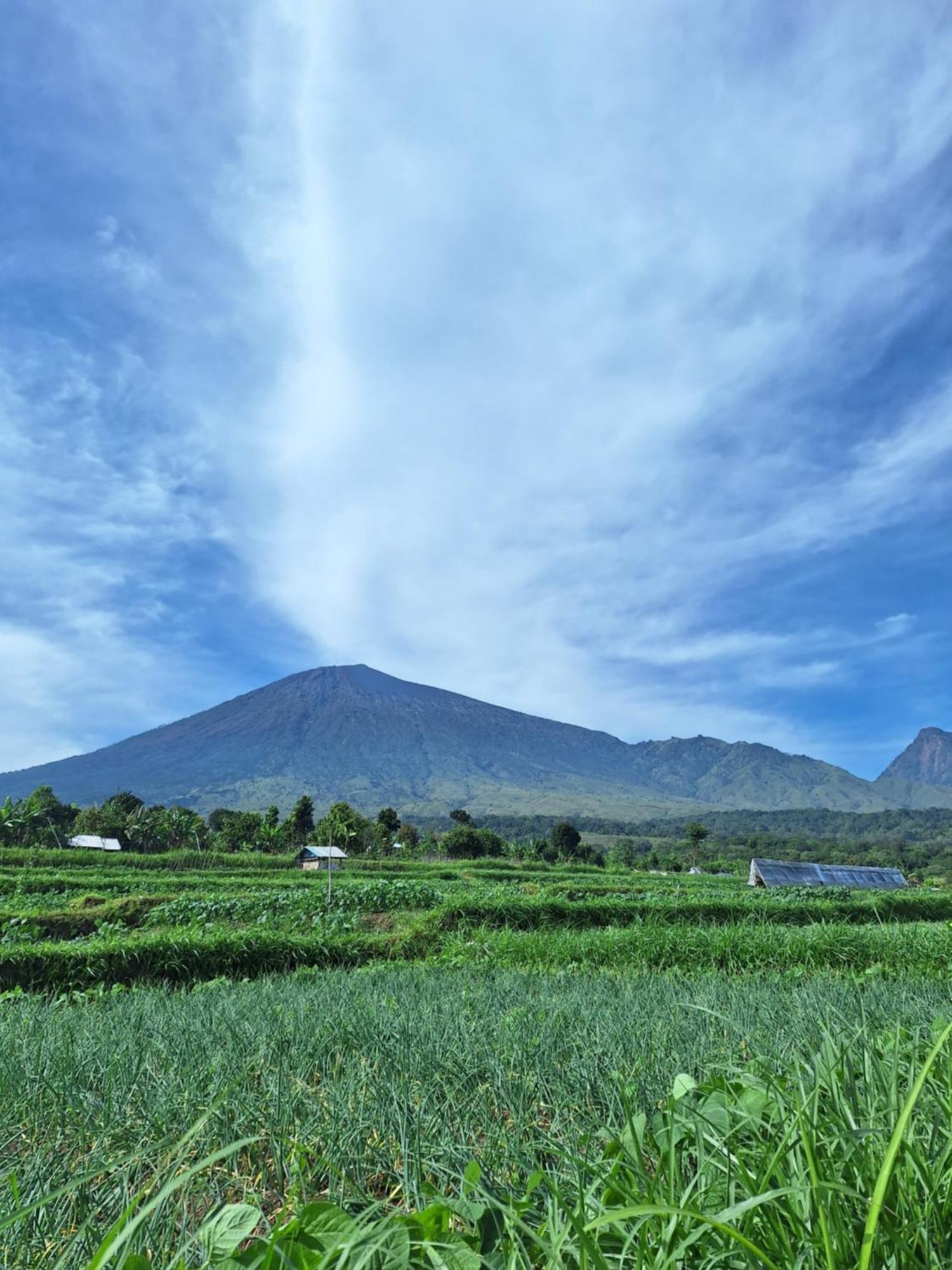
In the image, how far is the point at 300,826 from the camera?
231 feet

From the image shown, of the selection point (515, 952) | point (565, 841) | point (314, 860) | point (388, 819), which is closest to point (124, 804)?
point (388, 819)

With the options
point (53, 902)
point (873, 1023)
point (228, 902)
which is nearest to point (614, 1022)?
point (873, 1023)

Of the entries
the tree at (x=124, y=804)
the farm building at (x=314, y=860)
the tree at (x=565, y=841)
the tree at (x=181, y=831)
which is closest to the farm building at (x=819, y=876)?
the farm building at (x=314, y=860)

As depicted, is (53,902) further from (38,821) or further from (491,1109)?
(38,821)

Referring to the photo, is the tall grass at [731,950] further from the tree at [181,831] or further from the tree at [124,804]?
the tree at [124,804]

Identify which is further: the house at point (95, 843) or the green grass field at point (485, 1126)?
the house at point (95, 843)

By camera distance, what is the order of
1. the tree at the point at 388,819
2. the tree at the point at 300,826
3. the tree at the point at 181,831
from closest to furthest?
the tree at the point at 181,831
the tree at the point at 300,826
the tree at the point at 388,819

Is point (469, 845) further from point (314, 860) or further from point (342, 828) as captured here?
point (314, 860)

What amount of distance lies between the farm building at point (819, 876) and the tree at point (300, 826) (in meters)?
41.2

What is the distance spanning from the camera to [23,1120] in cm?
206

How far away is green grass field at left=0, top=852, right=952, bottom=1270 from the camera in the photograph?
1.06 m

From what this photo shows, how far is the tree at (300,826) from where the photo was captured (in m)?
68.6

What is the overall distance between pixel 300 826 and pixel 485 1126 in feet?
239

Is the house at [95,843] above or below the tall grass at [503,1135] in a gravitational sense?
below
